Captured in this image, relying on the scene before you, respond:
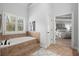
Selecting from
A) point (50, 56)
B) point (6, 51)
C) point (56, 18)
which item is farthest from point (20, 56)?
point (56, 18)

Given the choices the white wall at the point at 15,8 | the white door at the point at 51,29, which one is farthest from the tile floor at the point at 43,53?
the white wall at the point at 15,8

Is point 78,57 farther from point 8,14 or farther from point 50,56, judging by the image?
point 8,14

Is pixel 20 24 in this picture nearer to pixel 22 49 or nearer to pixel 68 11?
pixel 22 49

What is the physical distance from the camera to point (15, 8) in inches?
64.8

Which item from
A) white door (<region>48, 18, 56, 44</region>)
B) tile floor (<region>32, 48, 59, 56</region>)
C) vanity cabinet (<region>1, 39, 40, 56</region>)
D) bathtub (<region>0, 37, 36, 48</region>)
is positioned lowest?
tile floor (<region>32, 48, 59, 56</region>)

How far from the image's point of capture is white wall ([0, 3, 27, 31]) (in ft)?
5.16

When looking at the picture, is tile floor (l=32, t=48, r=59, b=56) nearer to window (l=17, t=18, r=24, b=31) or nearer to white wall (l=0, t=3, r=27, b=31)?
window (l=17, t=18, r=24, b=31)

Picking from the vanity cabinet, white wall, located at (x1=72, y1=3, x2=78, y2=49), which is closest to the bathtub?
the vanity cabinet

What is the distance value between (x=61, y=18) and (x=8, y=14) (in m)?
1.26

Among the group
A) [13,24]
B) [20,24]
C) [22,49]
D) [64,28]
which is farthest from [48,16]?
[22,49]

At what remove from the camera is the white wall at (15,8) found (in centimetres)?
157

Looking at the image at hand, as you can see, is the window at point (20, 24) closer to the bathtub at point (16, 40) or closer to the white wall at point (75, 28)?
the bathtub at point (16, 40)

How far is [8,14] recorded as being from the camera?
5.18 feet

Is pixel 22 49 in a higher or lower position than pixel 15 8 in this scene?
lower
